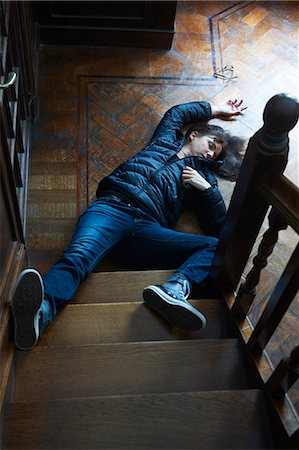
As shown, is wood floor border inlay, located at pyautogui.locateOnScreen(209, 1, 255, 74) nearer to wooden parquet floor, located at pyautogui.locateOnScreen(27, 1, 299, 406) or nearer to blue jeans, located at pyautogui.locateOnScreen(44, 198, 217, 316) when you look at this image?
wooden parquet floor, located at pyautogui.locateOnScreen(27, 1, 299, 406)

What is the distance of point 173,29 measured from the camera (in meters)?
2.73

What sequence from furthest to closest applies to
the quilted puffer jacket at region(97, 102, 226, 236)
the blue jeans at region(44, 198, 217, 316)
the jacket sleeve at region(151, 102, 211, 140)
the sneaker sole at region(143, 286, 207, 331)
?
the jacket sleeve at region(151, 102, 211, 140) < the quilted puffer jacket at region(97, 102, 226, 236) < the blue jeans at region(44, 198, 217, 316) < the sneaker sole at region(143, 286, 207, 331)

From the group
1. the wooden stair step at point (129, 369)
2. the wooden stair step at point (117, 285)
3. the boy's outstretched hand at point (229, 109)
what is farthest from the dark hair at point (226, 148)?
the wooden stair step at point (129, 369)

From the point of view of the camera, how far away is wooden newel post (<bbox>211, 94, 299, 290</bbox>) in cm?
114

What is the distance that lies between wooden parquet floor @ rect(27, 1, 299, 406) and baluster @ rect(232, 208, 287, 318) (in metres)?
0.39

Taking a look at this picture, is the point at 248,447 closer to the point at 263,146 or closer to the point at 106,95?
the point at 263,146

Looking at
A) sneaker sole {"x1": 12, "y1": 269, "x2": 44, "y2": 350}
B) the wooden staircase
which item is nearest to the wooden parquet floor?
the wooden staircase

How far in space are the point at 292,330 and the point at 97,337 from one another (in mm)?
723

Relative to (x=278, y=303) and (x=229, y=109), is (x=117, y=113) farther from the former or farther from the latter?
(x=278, y=303)

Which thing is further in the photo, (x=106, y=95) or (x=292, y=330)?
(x=106, y=95)

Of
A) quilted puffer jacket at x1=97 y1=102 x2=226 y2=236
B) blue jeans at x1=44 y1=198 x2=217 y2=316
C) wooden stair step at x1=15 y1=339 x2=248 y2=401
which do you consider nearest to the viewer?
wooden stair step at x1=15 y1=339 x2=248 y2=401

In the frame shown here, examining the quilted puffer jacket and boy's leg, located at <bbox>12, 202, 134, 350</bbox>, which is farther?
the quilted puffer jacket

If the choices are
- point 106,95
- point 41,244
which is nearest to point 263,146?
point 41,244

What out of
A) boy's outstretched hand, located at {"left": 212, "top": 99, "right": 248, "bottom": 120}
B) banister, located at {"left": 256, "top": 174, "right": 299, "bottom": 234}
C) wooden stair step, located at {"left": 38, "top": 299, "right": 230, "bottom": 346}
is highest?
banister, located at {"left": 256, "top": 174, "right": 299, "bottom": 234}
